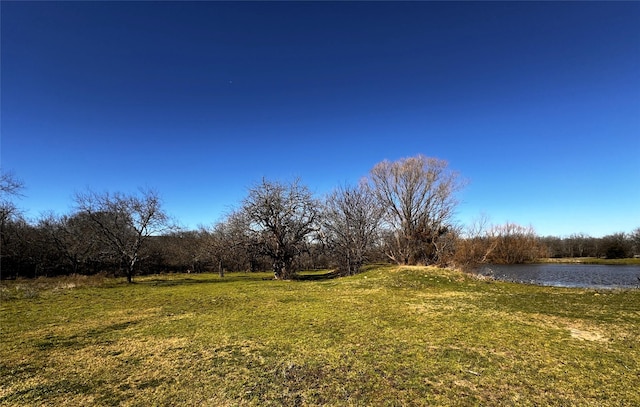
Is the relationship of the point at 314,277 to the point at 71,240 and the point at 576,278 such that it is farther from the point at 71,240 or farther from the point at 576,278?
the point at 71,240

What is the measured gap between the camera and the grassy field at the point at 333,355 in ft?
11.5

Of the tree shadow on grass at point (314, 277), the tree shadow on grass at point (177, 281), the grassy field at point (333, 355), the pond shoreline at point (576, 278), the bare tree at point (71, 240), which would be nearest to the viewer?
the grassy field at point (333, 355)

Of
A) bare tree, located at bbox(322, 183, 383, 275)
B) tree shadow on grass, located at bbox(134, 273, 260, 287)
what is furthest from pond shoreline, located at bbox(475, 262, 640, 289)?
tree shadow on grass, located at bbox(134, 273, 260, 287)

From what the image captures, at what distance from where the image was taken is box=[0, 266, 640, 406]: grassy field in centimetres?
352

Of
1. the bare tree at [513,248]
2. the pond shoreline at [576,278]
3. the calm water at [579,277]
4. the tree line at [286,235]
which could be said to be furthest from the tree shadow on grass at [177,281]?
the bare tree at [513,248]

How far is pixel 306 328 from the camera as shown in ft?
21.2

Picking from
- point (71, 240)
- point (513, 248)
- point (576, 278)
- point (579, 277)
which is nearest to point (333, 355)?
point (576, 278)

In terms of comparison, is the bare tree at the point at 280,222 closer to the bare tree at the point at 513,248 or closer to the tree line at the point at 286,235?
the tree line at the point at 286,235

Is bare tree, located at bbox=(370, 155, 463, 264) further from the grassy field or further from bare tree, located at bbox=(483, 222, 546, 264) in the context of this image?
bare tree, located at bbox=(483, 222, 546, 264)

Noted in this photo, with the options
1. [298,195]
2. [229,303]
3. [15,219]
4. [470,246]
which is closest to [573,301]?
[229,303]

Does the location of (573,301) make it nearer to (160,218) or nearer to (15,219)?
(160,218)

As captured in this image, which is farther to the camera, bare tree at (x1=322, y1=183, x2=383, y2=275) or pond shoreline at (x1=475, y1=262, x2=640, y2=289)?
bare tree at (x1=322, y1=183, x2=383, y2=275)

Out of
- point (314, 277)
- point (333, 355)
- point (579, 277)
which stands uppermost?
point (333, 355)

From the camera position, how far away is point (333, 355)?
15.6 feet
